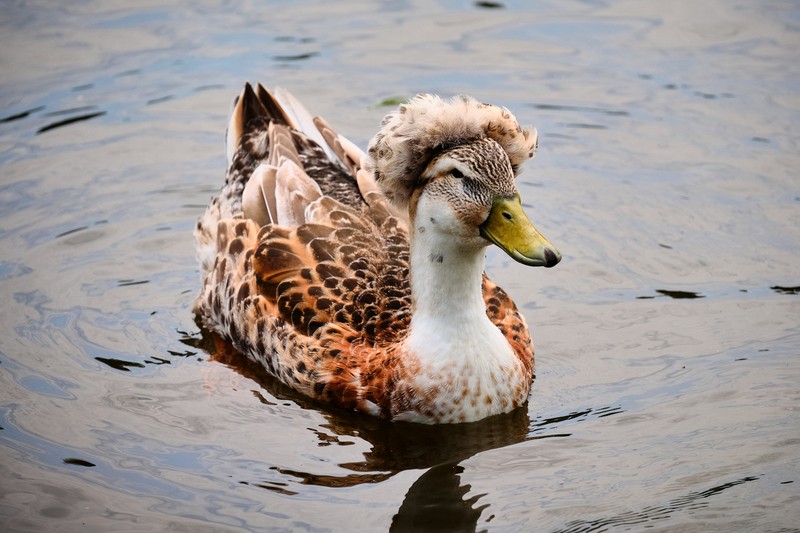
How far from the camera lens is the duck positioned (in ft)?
23.1

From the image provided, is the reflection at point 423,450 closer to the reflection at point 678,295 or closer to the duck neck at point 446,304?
the duck neck at point 446,304

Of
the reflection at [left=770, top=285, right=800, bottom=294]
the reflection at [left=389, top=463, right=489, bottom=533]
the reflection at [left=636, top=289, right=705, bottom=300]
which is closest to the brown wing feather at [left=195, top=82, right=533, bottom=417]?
the reflection at [left=389, top=463, right=489, bottom=533]

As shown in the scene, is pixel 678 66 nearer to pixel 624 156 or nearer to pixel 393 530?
pixel 624 156

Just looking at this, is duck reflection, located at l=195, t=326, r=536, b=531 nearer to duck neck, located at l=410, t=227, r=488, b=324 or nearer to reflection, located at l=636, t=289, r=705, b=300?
duck neck, located at l=410, t=227, r=488, b=324

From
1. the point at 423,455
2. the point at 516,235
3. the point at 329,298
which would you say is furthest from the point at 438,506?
the point at 329,298

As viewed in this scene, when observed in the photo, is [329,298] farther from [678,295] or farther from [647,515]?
[678,295]

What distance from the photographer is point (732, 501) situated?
6.64 meters

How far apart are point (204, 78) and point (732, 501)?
833cm

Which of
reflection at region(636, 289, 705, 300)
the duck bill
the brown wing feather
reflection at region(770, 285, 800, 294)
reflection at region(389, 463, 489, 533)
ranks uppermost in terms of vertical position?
the duck bill

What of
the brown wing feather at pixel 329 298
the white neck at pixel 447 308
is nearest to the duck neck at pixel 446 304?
the white neck at pixel 447 308

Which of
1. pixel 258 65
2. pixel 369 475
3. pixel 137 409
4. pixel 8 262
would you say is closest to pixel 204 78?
pixel 258 65

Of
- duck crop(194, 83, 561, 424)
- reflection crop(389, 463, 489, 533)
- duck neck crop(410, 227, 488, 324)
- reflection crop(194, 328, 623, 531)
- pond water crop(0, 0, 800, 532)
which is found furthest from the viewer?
duck neck crop(410, 227, 488, 324)

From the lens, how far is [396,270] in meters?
8.05

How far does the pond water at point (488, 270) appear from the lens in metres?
6.88
